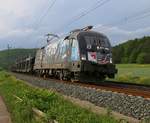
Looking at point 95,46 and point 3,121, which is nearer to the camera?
point 3,121

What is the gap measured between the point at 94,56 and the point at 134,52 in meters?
72.3

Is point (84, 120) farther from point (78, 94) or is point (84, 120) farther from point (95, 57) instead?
point (95, 57)

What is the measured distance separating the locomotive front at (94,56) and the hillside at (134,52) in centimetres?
5591

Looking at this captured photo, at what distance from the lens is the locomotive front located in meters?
22.8

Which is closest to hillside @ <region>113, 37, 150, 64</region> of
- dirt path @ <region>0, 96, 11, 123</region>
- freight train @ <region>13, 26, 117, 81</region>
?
freight train @ <region>13, 26, 117, 81</region>

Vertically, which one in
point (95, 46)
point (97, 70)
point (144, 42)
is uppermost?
point (144, 42)

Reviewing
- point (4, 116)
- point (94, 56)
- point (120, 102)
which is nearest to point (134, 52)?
point (94, 56)

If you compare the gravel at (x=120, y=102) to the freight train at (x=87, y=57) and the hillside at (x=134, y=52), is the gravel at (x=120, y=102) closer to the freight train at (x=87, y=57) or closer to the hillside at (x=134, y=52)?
the freight train at (x=87, y=57)

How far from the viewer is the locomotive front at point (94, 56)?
896 inches

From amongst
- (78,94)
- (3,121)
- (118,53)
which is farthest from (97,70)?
(118,53)

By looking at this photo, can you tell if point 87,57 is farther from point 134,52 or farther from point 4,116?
point 134,52

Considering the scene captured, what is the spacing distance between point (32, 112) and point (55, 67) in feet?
58.1

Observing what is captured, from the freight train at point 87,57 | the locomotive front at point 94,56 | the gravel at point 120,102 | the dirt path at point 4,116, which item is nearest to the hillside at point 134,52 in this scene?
the freight train at point 87,57

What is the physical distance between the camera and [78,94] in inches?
665
